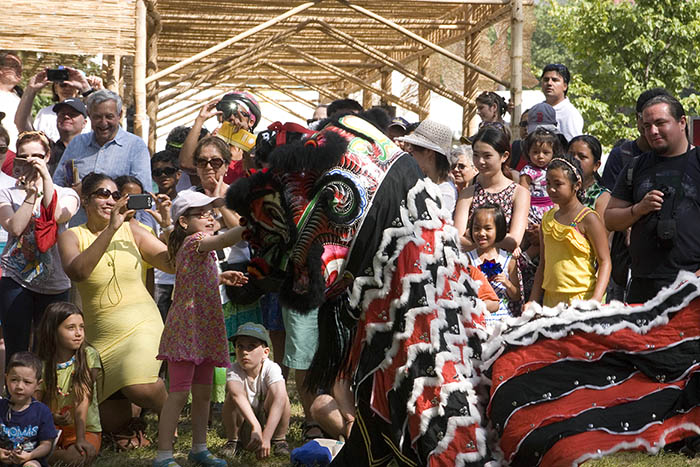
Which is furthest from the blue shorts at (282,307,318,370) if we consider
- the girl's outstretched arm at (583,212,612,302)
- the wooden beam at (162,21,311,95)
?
the wooden beam at (162,21,311,95)

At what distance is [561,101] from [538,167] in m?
1.48

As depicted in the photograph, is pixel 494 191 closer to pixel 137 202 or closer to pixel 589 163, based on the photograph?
pixel 589 163

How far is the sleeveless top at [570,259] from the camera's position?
219 inches

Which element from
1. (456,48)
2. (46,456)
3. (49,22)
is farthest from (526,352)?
(456,48)

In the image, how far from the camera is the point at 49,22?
716 centimetres

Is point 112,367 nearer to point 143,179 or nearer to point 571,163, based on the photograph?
point 143,179

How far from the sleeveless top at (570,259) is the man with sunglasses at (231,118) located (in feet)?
7.26

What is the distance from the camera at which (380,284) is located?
102 inches

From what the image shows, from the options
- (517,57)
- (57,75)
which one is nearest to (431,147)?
(57,75)

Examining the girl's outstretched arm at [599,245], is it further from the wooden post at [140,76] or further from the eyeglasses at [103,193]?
the wooden post at [140,76]

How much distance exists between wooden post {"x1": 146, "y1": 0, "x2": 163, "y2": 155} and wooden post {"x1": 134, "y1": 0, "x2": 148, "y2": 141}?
285mm

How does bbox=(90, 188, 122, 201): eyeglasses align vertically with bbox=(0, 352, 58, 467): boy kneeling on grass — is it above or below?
above

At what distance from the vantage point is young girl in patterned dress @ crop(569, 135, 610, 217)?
6324mm

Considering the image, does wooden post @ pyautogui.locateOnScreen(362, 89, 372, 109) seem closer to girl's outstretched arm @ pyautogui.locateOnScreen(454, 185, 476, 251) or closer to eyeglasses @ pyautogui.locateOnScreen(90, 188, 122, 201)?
girl's outstretched arm @ pyautogui.locateOnScreen(454, 185, 476, 251)
